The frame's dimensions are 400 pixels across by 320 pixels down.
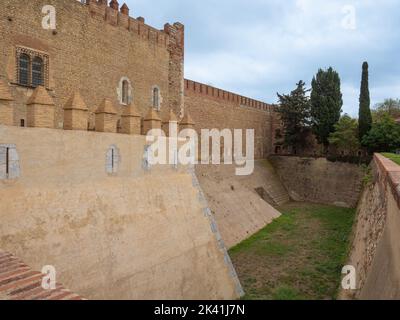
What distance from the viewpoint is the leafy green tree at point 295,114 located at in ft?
91.7

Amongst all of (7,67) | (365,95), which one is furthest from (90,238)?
(365,95)

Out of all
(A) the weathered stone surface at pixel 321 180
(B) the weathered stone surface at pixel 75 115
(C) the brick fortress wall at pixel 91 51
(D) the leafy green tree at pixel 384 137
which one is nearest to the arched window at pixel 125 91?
(C) the brick fortress wall at pixel 91 51

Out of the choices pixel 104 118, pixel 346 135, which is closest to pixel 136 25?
pixel 104 118

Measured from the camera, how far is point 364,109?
80.6 feet

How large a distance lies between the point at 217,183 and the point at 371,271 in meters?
12.1

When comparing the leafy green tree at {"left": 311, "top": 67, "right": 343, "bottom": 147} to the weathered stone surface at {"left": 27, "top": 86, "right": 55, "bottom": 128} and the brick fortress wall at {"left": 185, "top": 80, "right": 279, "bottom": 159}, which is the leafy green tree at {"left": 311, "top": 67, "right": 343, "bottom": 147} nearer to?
the brick fortress wall at {"left": 185, "top": 80, "right": 279, "bottom": 159}

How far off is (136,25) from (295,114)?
58.9 feet

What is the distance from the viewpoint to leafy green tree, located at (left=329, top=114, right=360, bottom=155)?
25094mm

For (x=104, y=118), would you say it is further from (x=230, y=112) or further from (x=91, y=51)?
(x=230, y=112)

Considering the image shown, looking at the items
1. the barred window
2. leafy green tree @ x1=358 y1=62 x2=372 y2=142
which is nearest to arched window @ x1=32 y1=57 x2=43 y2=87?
the barred window

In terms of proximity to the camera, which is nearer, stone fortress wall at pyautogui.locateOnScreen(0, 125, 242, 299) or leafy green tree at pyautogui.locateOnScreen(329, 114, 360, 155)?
stone fortress wall at pyautogui.locateOnScreen(0, 125, 242, 299)

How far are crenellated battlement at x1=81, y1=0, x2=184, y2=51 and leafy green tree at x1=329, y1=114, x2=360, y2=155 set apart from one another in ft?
50.5

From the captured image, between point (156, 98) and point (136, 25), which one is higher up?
point (136, 25)

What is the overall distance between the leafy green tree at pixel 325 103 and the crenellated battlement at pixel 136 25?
613 inches
